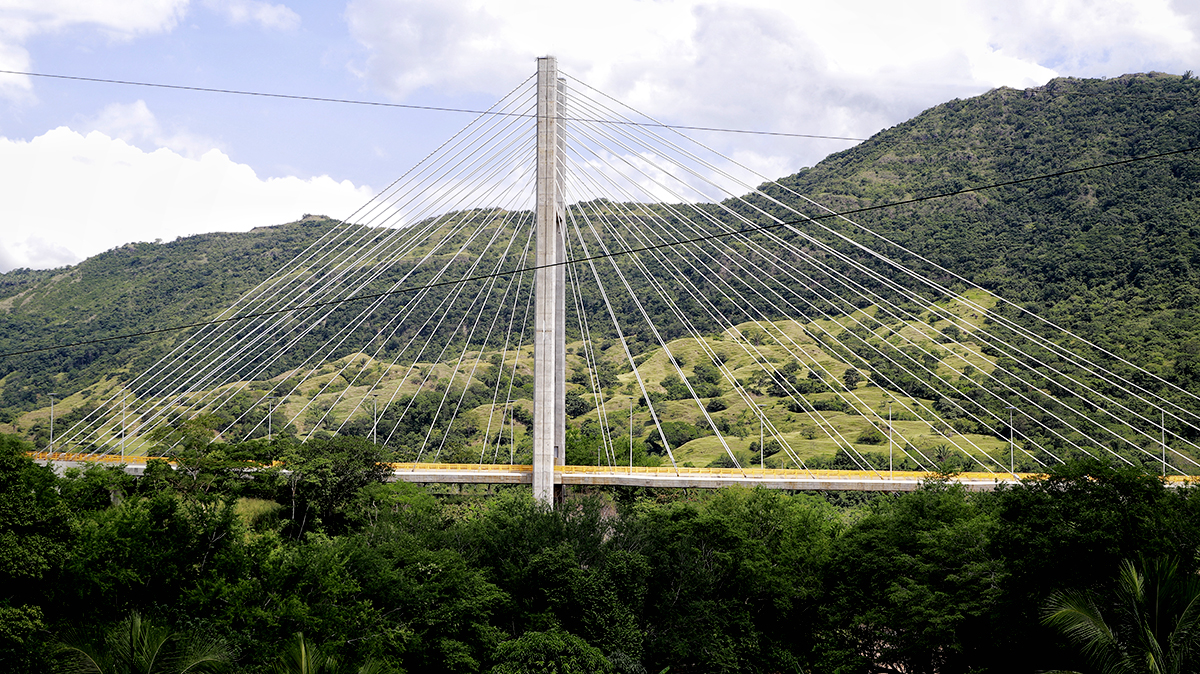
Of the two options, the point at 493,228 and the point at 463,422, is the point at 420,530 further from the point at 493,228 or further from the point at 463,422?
the point at 493,228

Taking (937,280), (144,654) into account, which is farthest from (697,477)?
(937,280)

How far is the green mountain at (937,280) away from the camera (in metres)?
48.3

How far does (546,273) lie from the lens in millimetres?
23984

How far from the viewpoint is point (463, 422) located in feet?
183

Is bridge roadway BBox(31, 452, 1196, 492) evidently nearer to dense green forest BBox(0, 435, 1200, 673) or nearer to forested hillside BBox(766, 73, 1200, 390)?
dense green forest BBox(0, 435, 1200, 673)

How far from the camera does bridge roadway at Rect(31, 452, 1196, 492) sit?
25.0m

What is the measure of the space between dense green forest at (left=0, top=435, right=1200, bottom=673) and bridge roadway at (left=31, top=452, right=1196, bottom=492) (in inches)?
74.9

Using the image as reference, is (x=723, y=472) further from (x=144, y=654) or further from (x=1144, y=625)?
(x=144, y=654)

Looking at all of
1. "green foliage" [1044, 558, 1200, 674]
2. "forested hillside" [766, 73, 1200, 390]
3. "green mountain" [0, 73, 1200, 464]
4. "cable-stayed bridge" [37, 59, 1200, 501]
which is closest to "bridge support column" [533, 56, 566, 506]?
"cable-stayed bridge" [37, 59, 1200, 501]

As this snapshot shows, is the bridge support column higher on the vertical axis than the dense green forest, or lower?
higher

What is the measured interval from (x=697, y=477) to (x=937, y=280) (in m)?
44.3

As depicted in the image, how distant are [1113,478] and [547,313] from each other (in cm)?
1496

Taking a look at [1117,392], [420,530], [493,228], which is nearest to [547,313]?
[420,530]

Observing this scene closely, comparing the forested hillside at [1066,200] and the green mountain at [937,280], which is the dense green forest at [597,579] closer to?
the green mountain at [937,280]
